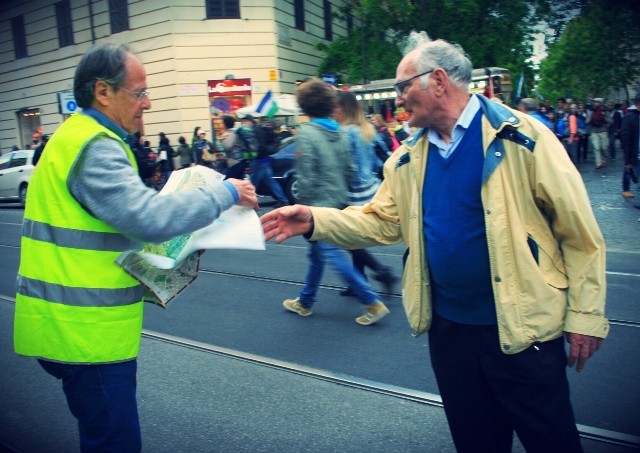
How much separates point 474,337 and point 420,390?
1613 millimetres

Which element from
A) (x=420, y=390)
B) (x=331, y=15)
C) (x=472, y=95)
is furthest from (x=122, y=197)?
(x=331, y=15)

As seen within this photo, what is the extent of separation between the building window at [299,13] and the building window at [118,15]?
18.9 feet

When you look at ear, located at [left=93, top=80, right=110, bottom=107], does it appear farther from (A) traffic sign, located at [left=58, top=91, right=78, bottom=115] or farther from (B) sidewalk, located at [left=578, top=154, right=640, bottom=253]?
(A) traffic sign, located at [left=58, top=91, right=78, bottom=115]

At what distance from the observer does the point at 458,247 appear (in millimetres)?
2094

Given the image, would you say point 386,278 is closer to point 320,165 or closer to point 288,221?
point 320,165

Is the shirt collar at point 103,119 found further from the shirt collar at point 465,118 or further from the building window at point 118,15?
the building window at point 118,15

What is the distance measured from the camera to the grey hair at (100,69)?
1.96m

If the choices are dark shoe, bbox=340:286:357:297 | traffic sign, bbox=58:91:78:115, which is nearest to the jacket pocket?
dark shoe, bbox=340:286:357:297

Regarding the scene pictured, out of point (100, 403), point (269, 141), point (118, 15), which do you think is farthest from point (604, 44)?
point (100, 403)

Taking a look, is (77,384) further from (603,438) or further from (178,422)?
(603,438)

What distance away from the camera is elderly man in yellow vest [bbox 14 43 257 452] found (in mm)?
1833

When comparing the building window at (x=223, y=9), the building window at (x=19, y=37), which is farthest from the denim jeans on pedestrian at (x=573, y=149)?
the building window at (x=19, y=37)

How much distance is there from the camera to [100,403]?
193 centimetres

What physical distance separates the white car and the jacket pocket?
16.6m
